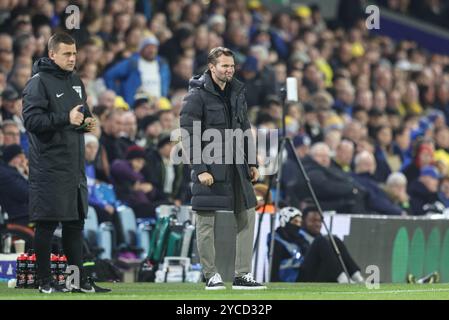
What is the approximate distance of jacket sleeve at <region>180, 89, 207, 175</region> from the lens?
10984 millimetres

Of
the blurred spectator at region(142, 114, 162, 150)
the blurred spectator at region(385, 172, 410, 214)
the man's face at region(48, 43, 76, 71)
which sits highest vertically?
the man's face at region(48, 43, 76, 71)

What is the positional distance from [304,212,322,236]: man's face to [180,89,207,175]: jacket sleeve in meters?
3.99

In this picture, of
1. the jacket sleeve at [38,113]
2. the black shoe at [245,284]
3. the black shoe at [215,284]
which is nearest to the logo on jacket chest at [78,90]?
the jacket sleeve at [38,113]

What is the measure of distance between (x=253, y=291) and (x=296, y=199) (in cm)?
541

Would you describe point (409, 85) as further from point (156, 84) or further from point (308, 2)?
point (156, 84)

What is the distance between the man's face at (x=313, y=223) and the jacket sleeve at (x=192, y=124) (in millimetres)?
3994

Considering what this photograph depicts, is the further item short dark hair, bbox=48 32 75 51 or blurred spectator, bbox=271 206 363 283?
blurred spectator, bbox=271 206 363 283

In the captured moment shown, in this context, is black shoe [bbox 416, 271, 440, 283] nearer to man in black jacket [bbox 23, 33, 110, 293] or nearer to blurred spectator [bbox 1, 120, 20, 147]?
blurred spectator [bbox 1, 120, 20, 147]

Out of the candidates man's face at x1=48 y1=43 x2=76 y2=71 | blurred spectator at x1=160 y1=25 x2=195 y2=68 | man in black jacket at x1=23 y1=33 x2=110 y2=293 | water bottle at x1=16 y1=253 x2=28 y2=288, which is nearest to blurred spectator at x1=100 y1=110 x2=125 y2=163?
blurred spectator at x1=160 y1=25 x2=195 y2=68

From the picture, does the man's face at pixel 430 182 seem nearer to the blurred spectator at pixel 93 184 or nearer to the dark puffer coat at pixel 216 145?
the blurred spectator at pixel 93 184

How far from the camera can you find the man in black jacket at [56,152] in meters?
10.3

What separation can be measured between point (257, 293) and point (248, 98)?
949 cm

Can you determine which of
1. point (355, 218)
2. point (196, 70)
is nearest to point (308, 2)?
point (196, 70)

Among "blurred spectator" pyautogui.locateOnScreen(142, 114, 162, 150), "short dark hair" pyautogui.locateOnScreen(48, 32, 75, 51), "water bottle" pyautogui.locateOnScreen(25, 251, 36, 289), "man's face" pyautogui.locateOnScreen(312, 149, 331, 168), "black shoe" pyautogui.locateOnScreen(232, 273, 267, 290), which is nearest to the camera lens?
"short dark hair" pyautogui.locateOnScreen(48, 32, 75, 51)
